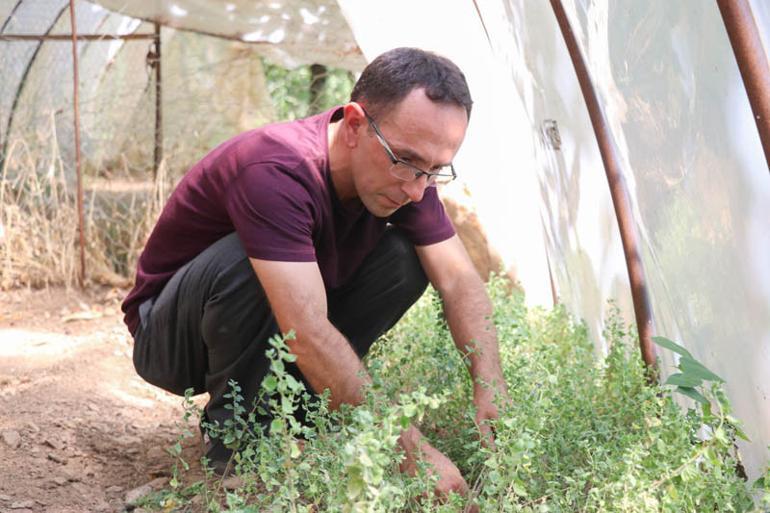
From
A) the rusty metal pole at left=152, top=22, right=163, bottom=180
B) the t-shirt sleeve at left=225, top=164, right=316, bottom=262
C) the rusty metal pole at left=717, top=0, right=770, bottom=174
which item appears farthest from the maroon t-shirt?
the rusty metal pole at left=152, top=22, right=163, bottom=180

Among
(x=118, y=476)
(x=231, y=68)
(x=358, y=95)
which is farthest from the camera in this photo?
(x=231, y=68)

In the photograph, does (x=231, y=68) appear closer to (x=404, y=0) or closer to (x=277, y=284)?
(x=404, y=0)

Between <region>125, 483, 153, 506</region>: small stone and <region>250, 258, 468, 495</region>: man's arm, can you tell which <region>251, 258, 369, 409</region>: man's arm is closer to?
<region>250, 258, 468, 495</region>: man's arm

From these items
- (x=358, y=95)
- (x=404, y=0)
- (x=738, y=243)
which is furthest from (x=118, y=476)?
(x=404, y=0)

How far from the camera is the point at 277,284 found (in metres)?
2.55

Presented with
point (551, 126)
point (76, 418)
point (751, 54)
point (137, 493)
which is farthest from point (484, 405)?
point (76, 418)

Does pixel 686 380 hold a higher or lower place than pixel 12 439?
lower

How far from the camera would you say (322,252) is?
Result: 9.77 feet

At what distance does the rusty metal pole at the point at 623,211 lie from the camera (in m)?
3.25

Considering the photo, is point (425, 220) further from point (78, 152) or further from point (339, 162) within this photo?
point (78, 152)

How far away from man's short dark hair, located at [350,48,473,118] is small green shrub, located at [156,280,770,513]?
685 millimetres

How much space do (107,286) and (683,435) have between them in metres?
4.35

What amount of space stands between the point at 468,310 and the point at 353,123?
69cm

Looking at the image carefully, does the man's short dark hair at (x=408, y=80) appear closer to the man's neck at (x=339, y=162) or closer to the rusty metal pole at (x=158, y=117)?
the man's neck at (x=339, y=162)
